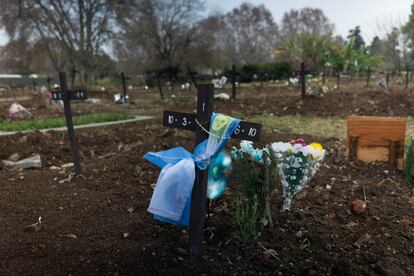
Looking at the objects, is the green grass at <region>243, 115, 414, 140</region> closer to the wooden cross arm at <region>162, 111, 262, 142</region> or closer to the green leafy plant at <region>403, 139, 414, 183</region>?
the green leafy plant at <region>403, 139, 414, 183</region>

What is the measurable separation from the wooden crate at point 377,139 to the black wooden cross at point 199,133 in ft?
8.62

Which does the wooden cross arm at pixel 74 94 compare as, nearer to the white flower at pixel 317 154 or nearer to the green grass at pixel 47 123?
the white flower at pixel 317 154

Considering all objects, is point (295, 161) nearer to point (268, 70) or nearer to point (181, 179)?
point (181, 179)

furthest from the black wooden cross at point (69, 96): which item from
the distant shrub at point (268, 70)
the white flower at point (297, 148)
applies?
the distant shrub at point (268, 70)

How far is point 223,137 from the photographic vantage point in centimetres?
228

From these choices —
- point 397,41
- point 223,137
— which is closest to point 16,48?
point 397,41

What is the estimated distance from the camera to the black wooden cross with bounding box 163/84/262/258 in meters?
2.27

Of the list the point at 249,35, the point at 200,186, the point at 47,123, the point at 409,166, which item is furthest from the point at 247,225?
the point at 249,35

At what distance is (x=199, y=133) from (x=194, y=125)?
0.26 feet

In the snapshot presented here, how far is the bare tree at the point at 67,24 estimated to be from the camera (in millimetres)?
29234

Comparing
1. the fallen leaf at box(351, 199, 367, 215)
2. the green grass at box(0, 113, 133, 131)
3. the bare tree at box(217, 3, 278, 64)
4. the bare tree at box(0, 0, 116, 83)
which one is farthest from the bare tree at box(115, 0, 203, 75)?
the fallen leaf at box(351, 199, 367, 215)

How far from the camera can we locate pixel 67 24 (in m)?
31.5

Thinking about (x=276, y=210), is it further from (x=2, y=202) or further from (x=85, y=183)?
(x=2, y=202)

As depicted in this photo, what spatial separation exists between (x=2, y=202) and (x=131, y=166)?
1271 mm
